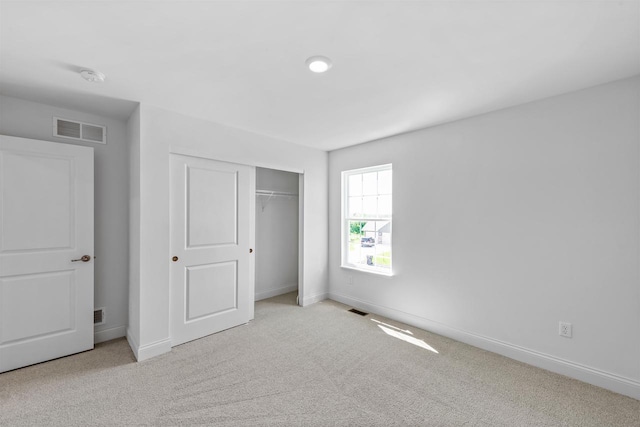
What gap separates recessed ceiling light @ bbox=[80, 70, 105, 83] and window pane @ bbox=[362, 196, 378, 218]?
325 centimetres

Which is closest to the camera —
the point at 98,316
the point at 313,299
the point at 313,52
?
the point at 313,52

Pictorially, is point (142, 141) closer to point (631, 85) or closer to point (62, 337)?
point (62, 337)

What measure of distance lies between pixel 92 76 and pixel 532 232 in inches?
157

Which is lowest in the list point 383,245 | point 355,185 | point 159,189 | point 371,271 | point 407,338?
point 407,338

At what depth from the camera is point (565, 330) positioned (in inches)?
94.7

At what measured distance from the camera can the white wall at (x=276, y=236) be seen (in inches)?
181

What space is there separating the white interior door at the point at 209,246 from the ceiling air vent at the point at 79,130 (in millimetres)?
934

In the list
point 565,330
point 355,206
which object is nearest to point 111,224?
point 355,206

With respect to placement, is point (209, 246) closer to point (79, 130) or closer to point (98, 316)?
point (98, 316)

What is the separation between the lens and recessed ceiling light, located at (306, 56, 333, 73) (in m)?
1.88

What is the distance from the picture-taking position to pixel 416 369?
247 cm

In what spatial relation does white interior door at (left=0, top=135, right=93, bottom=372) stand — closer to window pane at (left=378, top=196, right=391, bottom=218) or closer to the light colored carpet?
the light colored carpet

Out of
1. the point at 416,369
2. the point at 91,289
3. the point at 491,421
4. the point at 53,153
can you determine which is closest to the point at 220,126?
the point at 53,153

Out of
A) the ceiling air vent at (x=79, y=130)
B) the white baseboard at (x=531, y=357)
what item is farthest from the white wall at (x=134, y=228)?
the white baseboard at (x=531, y=357)
